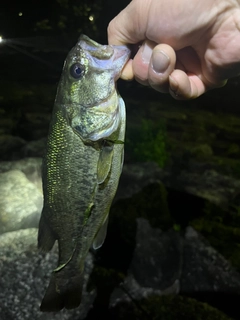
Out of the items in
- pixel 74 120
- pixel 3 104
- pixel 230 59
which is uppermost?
pixel 230 59

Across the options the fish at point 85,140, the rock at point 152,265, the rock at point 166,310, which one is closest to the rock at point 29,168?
the rock at point 152,265

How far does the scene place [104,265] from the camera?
3121mm

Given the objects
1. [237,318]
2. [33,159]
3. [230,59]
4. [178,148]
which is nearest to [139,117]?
[178,148]

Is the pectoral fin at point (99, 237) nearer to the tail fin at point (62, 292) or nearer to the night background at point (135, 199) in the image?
the tail fin at point (62, 292)

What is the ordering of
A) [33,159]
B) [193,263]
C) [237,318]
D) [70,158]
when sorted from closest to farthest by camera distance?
1. [70,158]
2. [237,318]
3. [193,263]
4. [33,159]

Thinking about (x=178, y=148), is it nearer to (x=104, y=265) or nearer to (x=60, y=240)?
(x=104, y=265)

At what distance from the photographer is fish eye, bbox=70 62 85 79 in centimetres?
160

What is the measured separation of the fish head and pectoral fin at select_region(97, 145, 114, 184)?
240mm

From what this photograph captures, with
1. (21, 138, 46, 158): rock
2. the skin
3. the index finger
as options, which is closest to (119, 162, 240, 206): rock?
(21, 138, 46, 158): rock

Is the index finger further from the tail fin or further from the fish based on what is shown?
the tail fin

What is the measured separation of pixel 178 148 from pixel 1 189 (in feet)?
10.0

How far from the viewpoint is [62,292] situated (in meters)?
1.84

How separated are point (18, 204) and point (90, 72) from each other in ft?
7.01

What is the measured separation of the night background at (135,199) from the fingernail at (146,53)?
1978 millimetres
